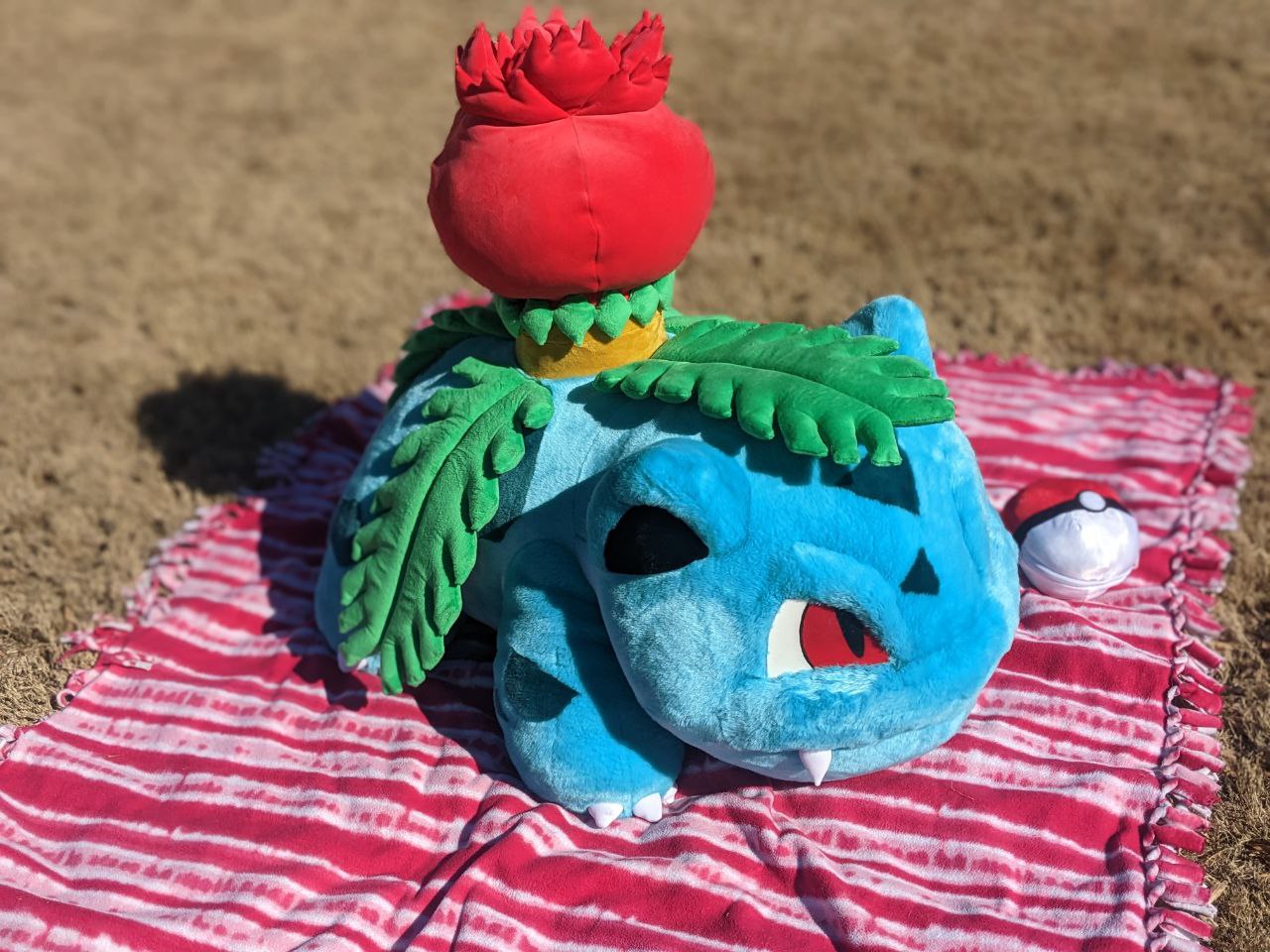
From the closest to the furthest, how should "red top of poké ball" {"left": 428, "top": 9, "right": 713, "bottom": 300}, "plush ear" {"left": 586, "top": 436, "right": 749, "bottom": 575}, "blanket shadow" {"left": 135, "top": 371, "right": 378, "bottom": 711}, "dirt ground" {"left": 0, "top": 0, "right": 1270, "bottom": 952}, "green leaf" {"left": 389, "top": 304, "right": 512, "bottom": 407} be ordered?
"plush ear" {"left": 586, "top": 436, "right": 749, "bottom": 575}, "red top of poké ball" {"left": 428, "top": 9, "right": 713, "bottom": 300}, "green leaf" {"left": 389, "top": 304, "right": 512, "bottom": 407}, "blanket shadow" {"left": 135, "top": 371, "right": 378, "bottom": 711}, "dirt ground" {"left": 0, "top": 0, "right": 1270, "bottom": 952}

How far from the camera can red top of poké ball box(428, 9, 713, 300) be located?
4.41 feet

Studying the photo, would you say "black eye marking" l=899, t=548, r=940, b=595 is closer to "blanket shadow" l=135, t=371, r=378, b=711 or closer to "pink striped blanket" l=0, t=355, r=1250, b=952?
"pink striped blanket" l=0, t=355, r=1250, b=952

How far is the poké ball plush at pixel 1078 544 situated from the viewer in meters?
1.79

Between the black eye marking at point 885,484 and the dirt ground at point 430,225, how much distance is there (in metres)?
0.66

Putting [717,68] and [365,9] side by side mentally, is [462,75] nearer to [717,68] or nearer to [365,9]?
[717,68]

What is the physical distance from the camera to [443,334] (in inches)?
70.6

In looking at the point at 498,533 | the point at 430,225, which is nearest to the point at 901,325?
the point at 498,533

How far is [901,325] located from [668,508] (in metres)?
0.54

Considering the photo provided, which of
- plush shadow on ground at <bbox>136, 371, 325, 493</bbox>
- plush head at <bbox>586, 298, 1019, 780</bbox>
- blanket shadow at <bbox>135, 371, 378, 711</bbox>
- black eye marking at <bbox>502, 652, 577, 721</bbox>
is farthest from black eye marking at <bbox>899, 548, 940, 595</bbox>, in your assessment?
plush shadow on ground at <bbox>136, 371, 325, 493</bbox>

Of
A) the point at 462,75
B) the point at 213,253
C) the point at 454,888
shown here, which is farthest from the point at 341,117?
the point at 454,888

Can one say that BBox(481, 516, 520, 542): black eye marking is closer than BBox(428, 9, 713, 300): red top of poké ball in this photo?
No

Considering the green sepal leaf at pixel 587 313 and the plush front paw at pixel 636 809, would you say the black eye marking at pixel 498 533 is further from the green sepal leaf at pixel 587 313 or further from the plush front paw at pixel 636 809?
the plush front paw at pixel 636 809

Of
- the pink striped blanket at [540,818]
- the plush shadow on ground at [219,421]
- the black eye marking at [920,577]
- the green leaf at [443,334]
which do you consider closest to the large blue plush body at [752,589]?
the black eye marking at [920,577]

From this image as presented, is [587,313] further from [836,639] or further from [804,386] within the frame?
[836,639]
